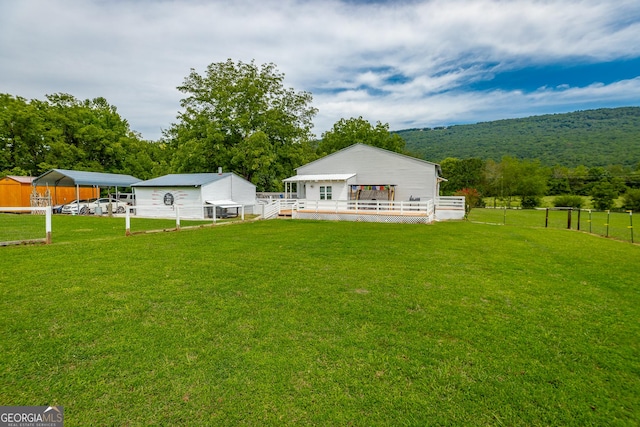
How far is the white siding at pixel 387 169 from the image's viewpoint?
19.9 metres

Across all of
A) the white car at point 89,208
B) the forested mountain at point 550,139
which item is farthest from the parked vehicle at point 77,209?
the forested mountain at point 550,139

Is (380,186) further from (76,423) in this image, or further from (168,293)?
(76,423)

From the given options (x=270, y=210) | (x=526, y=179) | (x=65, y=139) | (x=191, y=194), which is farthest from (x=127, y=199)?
(x=526, y=179)

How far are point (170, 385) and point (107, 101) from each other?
5135 centimetres

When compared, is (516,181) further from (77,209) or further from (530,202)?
(77,209)

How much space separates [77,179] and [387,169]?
2288 cm

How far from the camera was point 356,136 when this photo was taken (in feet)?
125

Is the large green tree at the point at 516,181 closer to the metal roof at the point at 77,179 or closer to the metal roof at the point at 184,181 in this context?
the metal roof at the point at 184,181

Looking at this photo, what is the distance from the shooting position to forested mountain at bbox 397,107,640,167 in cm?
5719

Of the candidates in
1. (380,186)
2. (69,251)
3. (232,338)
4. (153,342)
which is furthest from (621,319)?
(380,186)

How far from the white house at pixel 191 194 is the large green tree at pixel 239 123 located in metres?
3.89

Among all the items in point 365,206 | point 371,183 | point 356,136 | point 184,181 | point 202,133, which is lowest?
point 365,206

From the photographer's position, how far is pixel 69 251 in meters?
7.22

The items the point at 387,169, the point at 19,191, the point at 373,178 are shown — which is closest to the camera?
the point at 387,169
